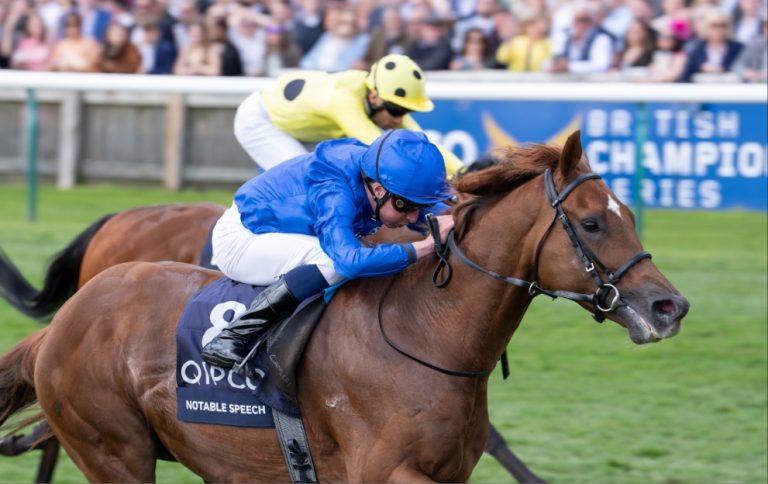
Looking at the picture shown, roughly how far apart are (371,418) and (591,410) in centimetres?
296

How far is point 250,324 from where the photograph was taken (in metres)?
3.92

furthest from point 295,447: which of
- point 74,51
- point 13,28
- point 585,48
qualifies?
point 13,28

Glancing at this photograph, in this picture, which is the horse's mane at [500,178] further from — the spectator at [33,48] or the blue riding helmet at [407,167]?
the spectator at [33,48]

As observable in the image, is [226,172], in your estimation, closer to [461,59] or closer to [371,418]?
[461,59]

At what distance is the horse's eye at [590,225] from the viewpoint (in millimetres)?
3566

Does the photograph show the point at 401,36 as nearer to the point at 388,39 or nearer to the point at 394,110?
the point at 388,39

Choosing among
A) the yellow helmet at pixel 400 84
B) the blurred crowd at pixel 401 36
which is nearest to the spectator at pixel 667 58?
the blurred crowd at pixel 401 36

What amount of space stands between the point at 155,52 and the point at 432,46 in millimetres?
2783

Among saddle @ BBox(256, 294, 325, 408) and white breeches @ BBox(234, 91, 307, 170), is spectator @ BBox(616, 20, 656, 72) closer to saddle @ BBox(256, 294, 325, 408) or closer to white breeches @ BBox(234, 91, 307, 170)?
white breeches @ BBox(234, 91, 307, 170)

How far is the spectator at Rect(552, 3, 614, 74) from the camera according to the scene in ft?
35.7

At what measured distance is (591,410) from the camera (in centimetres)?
655

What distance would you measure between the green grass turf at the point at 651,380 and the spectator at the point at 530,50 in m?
1.77

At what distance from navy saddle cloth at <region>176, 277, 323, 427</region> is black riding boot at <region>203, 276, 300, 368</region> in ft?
0.16

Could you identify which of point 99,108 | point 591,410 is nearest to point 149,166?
point 99,108
